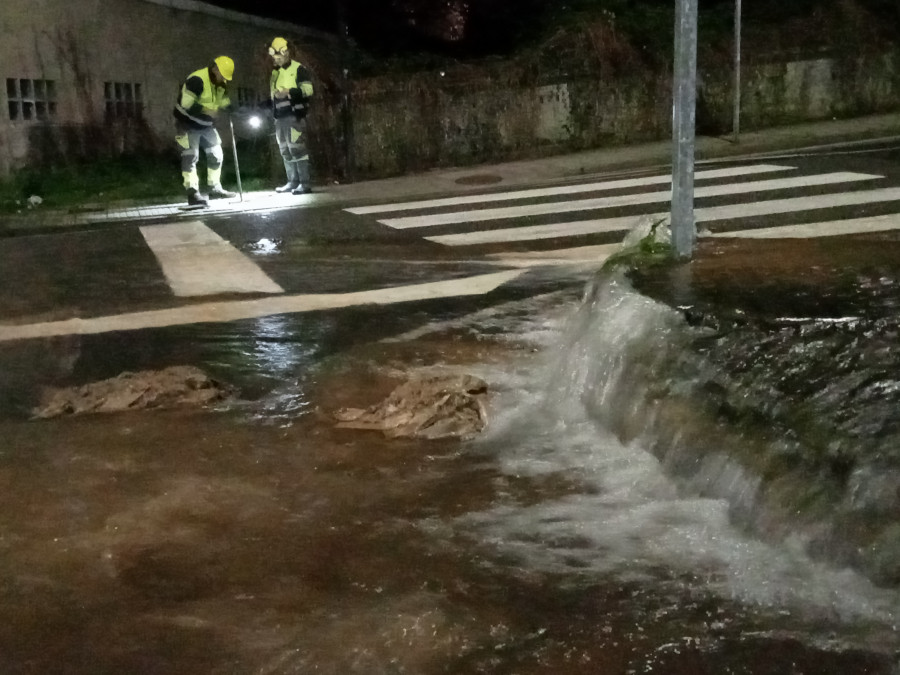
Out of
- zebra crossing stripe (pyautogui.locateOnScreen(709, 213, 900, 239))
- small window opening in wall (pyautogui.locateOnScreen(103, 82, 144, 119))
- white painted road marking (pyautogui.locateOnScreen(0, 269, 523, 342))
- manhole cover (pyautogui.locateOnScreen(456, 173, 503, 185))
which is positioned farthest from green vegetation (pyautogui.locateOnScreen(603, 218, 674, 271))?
small window opening in wall (pyautogui.locateOnScreen(103, 82, 144, 119))

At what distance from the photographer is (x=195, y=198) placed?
11.8 meters

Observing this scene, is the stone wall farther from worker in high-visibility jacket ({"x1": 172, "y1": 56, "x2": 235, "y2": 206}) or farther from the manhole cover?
worker in high-visibility jacket ({"x1": 172, "y1": 56, "x2": 235, "y2": 206})

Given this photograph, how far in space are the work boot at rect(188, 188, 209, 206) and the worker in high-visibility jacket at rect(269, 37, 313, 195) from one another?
118cm

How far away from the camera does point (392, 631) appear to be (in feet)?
9.71

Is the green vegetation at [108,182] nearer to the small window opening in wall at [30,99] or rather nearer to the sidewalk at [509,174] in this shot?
the sidewalk at [509,174]

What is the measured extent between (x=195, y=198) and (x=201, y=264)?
12.8 feet

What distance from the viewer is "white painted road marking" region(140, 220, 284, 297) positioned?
23.8ft

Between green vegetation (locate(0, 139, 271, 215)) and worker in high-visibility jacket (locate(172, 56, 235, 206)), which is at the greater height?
worker in high-visibility jacket (locate(172, 56, 235, 206))

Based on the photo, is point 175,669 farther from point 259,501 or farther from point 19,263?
point 19,263

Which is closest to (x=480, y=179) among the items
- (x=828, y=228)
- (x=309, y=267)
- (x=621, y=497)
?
(x=309, y=267)

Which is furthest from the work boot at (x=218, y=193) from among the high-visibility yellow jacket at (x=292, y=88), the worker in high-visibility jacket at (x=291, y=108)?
the high-visibility yellow jacket at (x=292, y=88)

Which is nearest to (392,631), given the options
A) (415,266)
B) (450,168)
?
(415,266)

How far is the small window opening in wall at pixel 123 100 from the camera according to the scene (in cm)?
1530

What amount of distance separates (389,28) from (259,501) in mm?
16466
